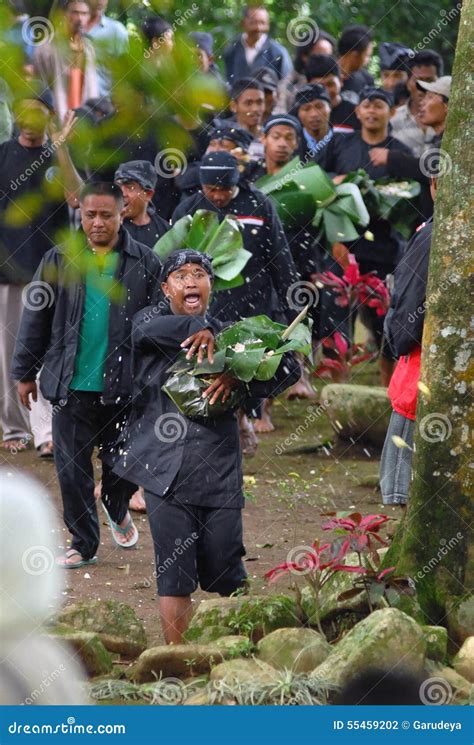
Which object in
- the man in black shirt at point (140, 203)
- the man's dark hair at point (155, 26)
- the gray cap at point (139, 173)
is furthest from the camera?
the man in black shirt at point (140, 203)

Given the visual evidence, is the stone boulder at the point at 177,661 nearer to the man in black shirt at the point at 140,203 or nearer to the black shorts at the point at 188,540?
the black shorts at the point at 188,540

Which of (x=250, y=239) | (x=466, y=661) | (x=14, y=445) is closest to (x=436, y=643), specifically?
(x=466, y=661)

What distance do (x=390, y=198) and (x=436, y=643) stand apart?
6086mm

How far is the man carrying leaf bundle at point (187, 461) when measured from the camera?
552 cm

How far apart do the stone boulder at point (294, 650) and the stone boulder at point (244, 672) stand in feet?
0.21

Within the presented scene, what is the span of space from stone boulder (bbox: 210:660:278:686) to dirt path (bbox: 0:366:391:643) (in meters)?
1.04

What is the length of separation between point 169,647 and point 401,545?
1062 millimetres

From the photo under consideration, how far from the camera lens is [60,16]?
2928 millimetres

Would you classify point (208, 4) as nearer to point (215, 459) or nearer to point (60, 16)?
point (215, 459)

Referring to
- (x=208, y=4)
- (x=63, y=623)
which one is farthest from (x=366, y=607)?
(x=208, y=4)

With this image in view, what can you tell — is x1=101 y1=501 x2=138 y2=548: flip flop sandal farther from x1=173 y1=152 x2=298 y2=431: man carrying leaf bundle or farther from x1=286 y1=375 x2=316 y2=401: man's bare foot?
x1=286 y1=375 x2=316 y2=401: man's bare foot

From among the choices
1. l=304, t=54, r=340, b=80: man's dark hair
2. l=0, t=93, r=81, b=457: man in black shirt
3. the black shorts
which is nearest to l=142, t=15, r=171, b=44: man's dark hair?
the black shorts

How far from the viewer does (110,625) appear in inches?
228

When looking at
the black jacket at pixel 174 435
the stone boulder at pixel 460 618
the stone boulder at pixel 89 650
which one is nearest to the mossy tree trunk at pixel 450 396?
the stone boulder at pixel 460 618
